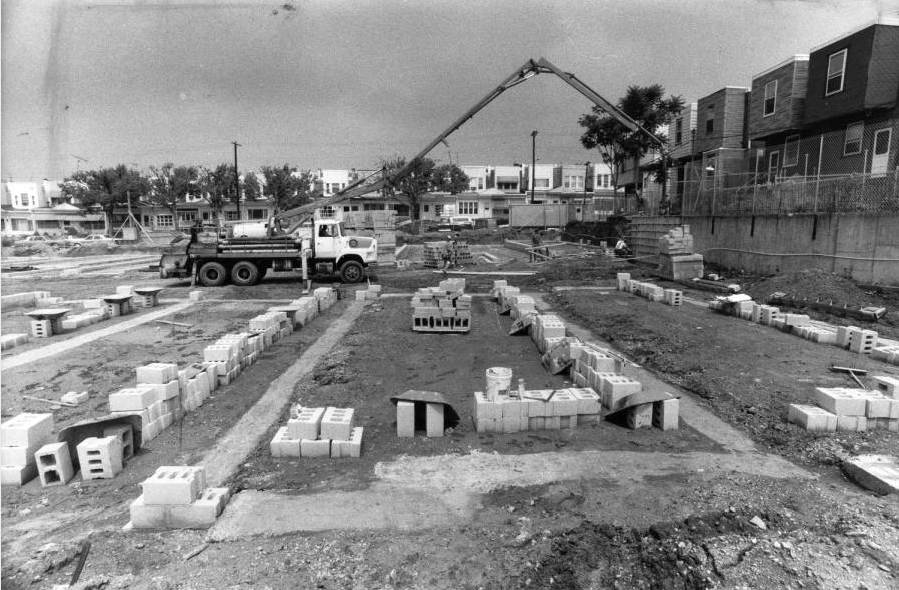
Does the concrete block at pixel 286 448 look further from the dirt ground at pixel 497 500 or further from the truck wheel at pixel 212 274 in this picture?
the truck wheel at pixel 212 274

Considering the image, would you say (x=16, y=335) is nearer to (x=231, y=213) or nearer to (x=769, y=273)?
(x=769, y=273)

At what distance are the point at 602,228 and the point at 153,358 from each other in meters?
31.2

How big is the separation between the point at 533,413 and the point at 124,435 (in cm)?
451

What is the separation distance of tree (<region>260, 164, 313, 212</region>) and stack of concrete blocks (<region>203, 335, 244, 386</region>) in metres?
51.4

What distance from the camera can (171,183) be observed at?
5700 centimetres

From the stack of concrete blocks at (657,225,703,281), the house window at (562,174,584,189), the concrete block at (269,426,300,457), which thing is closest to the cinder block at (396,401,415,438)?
the concrete block at (269,426,300,457)

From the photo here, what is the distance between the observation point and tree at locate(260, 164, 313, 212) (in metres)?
57.8

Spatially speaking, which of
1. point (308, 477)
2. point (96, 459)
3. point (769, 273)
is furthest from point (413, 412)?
point (769, 273)

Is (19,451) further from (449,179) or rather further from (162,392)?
(449,179)

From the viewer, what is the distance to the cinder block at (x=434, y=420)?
6102 mm

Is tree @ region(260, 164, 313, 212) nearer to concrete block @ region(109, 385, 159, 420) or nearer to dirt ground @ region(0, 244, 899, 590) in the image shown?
dirt ground @ region(0, 244, 899, 590)

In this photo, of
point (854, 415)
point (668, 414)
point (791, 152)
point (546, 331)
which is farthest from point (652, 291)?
point (791, 152)

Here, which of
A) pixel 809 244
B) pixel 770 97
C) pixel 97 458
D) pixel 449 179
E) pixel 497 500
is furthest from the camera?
pixel 449 179

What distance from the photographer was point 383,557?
3.87m
